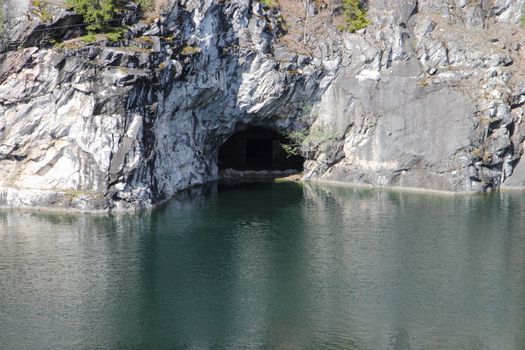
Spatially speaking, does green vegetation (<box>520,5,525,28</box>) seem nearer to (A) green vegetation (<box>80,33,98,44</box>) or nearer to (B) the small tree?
(B) the small tree

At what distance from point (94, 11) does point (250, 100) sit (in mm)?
18180

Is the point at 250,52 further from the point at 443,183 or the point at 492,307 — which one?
the point at 492,307

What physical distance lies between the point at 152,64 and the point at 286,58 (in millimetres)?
16011

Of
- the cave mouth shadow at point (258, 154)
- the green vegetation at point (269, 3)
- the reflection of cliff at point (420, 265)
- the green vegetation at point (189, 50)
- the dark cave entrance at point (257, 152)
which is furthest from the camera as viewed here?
the dark cave entrance at point (257, 152)

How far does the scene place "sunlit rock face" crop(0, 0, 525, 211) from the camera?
5747 centimetres

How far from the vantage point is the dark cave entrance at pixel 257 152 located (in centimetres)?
8238

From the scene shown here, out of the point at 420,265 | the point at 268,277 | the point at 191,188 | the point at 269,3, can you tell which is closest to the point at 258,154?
the point at 191,188

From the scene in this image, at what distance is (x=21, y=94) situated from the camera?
192 ft

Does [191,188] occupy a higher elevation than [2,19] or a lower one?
lower

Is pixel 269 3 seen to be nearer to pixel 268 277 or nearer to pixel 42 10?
pixel 42 10

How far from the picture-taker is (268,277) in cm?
4362

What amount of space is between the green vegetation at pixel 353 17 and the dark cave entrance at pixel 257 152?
13492 millimetres

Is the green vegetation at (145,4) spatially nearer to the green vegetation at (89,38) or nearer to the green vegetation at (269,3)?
the green vegetation at (89,38)

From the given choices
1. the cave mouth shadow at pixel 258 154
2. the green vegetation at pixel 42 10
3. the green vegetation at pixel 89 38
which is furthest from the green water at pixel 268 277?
the cave mouth shadow at pixel 258 154
